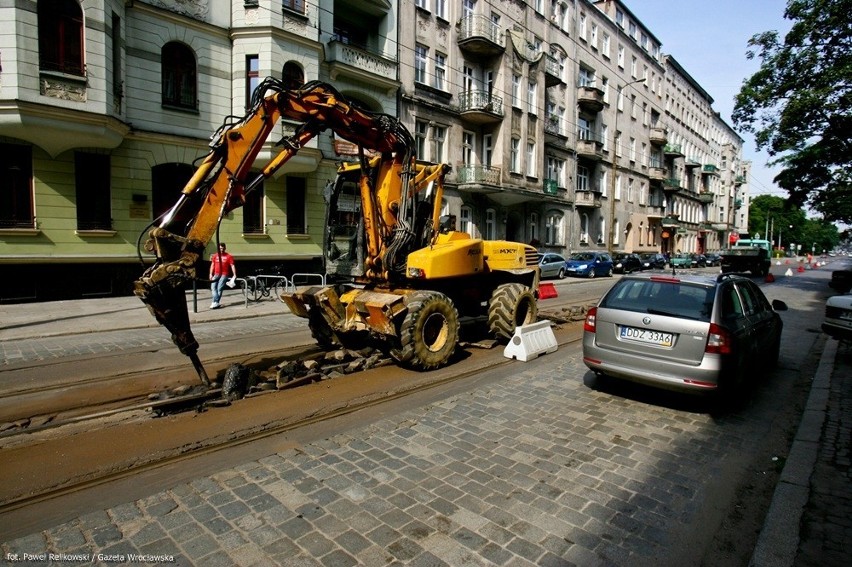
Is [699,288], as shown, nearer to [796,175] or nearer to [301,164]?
[301,164]

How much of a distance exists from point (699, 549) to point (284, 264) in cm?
1873

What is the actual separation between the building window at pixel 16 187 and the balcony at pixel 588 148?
111 ft

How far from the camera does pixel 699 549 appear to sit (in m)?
3.31

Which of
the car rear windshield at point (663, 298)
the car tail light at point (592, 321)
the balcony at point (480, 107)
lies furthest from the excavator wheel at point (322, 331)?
the balcony at point (480, 107)

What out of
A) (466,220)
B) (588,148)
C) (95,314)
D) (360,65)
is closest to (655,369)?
(95,314)

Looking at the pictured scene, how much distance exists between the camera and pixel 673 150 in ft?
178

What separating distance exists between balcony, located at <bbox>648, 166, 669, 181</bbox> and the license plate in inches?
Result: 1975

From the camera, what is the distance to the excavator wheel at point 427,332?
23.3ft

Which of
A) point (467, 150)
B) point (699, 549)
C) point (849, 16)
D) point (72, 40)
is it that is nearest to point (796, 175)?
point (849, 16)

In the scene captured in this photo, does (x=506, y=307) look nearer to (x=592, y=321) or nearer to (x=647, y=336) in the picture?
(x=592, y=321)

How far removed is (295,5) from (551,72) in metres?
19.5

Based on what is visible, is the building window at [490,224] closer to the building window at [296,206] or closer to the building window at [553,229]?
the building window at [553,229]

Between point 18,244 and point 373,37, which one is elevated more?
point 373,37

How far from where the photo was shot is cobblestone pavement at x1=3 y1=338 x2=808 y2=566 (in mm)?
3170
